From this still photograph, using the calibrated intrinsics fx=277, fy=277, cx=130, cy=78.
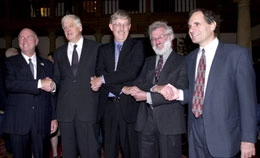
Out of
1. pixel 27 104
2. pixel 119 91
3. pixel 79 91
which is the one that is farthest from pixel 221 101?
pixel 27 104

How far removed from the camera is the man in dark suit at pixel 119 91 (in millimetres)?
2705

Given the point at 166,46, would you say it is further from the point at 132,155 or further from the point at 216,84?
the point at 132,155

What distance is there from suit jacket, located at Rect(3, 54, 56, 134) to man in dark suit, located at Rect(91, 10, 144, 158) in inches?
25.1

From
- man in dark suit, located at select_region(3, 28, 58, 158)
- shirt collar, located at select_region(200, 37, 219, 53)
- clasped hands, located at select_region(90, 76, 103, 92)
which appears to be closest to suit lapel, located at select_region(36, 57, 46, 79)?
man in dark suit, located at select_region(3, 28, 58, 158)

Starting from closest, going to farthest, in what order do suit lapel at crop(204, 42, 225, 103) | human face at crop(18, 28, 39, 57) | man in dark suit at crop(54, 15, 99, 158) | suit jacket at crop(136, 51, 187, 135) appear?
suit lapel at crop(204, 42, 225, 103) → suit jacket at crop(136, 51, 187, 135) → man in dark suit at crop(54, 15, 99, 158) → human face at crop(18, 28, 39, 57)

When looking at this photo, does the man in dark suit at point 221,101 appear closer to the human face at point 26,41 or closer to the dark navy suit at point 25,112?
the dark navy suit at point 25,112

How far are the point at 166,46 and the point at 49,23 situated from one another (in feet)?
37.2

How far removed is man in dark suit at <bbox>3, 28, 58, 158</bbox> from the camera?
Answer: 2.84 m

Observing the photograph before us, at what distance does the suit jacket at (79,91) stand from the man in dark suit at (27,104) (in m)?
0.18

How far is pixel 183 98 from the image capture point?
2512mm

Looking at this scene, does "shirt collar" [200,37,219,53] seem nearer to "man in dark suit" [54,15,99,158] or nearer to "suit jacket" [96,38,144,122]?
"suit jacket" [96,38,144,122]

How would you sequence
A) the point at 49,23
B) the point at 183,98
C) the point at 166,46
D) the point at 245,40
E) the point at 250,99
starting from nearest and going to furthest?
the point at 250,99 → the point at 183,98 → the point at 166,46 → the point at 245,40 → the point at 49,23

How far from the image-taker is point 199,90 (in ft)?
7.46

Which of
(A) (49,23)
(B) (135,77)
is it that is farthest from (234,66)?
(A) (49,23)
